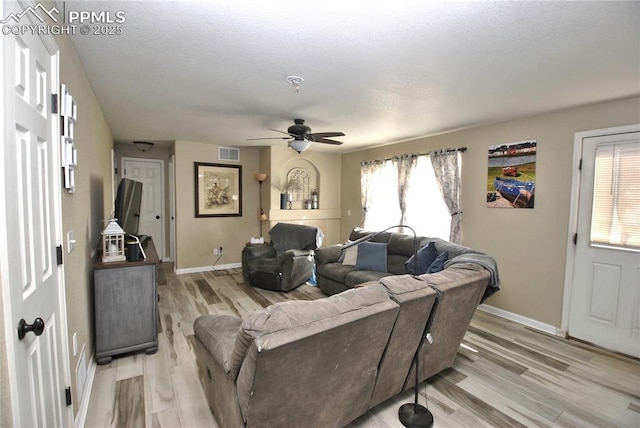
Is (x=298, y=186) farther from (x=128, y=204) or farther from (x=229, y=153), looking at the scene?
(x=128, y=204)

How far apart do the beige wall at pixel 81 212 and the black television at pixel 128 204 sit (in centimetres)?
20

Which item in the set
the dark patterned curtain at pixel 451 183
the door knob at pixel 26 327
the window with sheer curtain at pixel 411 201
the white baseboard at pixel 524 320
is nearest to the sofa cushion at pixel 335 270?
the window with sheer curtain at pixel 411 201

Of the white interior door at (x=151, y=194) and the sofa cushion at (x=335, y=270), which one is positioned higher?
the white interior door at (x=151, y=194)

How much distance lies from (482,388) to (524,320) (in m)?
1.74

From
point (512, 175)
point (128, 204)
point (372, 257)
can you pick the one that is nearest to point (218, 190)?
point (128, 204)

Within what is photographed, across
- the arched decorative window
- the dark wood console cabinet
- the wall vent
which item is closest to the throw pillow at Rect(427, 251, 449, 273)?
the dark wood console cabinet

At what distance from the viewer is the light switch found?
174 cm

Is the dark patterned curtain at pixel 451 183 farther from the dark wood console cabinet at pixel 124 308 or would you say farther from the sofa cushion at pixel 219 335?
the dark wood console cabinet at pixel 124 308

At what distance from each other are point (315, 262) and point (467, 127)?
2.96m

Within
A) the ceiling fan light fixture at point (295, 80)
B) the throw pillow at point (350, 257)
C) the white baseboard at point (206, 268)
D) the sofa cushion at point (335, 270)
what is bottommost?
the white baseboard at point (206, 268)

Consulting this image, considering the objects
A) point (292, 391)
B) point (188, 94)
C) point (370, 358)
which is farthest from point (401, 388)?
point (188, 94)

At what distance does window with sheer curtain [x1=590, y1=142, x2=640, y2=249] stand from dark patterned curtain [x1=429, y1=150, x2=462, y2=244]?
4.73ft

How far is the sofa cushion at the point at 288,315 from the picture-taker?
1227 mm

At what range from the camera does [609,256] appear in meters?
2.98
